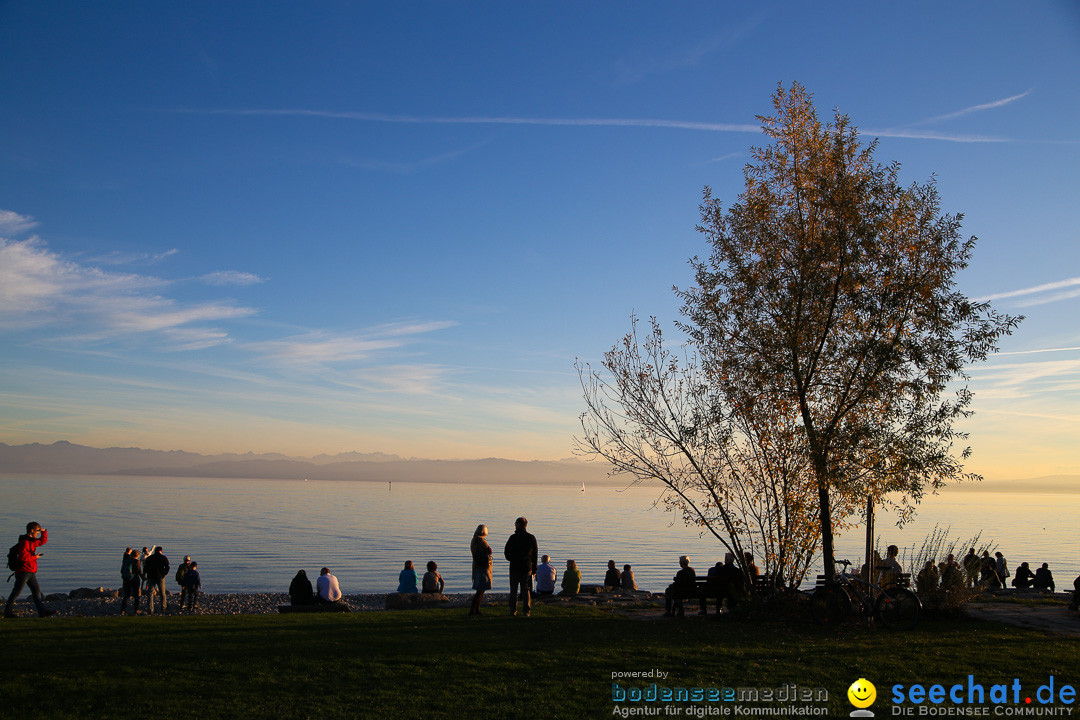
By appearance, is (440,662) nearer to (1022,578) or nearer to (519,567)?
(519,567)

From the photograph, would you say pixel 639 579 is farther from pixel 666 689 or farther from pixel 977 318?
pixel 666 689

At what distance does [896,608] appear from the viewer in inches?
536

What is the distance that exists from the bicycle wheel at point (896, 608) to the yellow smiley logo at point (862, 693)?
5.42m

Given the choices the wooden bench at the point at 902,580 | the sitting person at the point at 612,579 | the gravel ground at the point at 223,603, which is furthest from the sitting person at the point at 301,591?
the wooden bench at the point at 902,580

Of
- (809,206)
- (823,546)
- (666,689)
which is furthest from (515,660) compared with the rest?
(809,206)

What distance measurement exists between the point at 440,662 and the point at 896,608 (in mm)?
9038

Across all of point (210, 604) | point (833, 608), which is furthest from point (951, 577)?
point (210, 604)

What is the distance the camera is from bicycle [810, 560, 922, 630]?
13.3 meters

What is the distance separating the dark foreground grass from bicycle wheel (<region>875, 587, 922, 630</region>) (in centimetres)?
37

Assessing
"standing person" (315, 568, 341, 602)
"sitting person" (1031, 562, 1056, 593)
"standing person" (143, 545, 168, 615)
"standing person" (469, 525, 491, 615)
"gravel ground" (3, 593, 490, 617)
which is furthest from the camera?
"sitting person" (1031, 562, 1056, 593)

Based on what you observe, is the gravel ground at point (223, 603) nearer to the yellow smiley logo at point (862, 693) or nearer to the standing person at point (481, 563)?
the standing person at point (481, 563)

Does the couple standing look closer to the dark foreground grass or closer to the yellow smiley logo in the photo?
the dark foreground grass

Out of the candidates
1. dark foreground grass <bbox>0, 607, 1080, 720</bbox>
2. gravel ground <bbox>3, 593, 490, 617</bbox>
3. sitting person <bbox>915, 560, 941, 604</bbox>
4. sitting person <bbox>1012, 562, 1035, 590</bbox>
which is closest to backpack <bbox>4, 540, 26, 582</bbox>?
dark foreground grass <bbox>0, 607, 1080, 720</bbox>

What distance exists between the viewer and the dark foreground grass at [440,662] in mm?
7617
